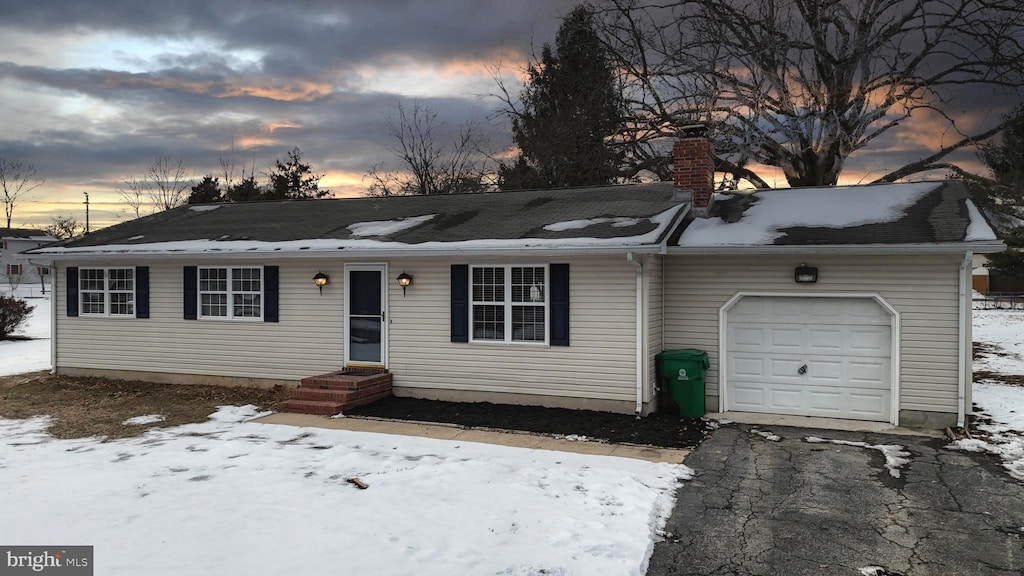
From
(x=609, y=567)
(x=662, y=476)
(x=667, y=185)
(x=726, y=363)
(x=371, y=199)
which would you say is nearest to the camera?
(x=609, y=567)

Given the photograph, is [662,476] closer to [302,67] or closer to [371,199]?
[371,199]

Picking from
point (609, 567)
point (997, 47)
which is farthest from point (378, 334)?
point (997, 47)

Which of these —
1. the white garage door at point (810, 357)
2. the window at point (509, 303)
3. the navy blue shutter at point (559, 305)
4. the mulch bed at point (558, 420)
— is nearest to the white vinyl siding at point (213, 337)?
the mulch bed at point (558, 420)

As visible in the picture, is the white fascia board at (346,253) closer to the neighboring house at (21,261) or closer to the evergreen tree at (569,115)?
the evergreen tree at (569,115)

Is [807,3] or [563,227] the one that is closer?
[563,227]

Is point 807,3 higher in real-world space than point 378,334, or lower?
higher

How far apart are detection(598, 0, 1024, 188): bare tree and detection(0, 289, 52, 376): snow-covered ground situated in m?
17.7

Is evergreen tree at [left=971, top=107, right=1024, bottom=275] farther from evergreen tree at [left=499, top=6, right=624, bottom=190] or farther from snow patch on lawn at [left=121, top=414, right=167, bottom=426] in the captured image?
snow patch on lawn at [left=121, top=414, right=167, bottom=426]

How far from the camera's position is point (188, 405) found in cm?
1031

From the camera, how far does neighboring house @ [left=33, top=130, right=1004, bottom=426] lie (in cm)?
864

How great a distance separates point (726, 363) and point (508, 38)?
60.1ft

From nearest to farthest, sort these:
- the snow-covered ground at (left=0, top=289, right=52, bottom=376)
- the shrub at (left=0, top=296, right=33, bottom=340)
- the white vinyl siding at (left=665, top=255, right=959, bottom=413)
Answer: the white vinyl siding at (left=665, top=255, right=959, bottom=413) → the snow-covered ground at (left=0, top=289, right=52, bottom=376) → the shrub at (left=0, top=296, right=33, bottom=340)

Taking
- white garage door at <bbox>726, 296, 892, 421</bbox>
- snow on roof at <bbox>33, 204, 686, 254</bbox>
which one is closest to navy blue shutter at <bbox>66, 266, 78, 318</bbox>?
snow on roof at <bbox>33, 204, 686, 254</bbox>

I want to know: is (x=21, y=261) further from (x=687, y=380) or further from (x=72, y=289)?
(x=687, y=380)
